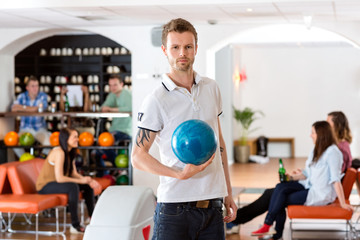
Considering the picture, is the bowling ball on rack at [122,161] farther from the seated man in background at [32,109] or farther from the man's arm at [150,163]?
the man's arm at [150,163]

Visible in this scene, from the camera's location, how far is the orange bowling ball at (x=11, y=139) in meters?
8.70

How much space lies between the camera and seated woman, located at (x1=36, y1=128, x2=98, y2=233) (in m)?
6.72

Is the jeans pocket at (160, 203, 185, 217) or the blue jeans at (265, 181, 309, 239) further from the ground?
the jeans pocket at (160, 203, 185, 217)

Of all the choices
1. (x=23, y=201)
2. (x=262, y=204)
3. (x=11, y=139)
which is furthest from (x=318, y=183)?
(x=11, y=139)

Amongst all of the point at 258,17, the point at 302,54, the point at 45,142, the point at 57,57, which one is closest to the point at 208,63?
the point at 258,17

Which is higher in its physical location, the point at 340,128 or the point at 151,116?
the point at 151,116

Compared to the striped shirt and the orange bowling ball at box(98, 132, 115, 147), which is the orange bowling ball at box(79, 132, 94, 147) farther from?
the striped shirt

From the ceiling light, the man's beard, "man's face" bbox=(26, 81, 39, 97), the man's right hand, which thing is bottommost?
the man's right hand

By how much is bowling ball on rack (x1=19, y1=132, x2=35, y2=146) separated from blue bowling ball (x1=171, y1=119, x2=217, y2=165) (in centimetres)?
659

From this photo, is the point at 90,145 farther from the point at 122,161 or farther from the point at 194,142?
the point at 194,142

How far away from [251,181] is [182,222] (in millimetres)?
8657

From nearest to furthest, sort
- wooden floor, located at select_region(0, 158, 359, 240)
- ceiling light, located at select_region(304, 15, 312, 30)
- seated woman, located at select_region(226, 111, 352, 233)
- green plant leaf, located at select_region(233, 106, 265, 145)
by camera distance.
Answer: seated woman, located at select_region(226, 111, 352, 233), wooden floor, located at select_region(0, 158, 359, 240), ceiling light, located at select_region(304, 15, 312, 30), green plant leaf, located at select_region(233, 106, 265, 145)

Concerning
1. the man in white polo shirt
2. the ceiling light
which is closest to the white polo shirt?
the man in white polo shirt

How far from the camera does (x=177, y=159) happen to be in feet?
8.17
